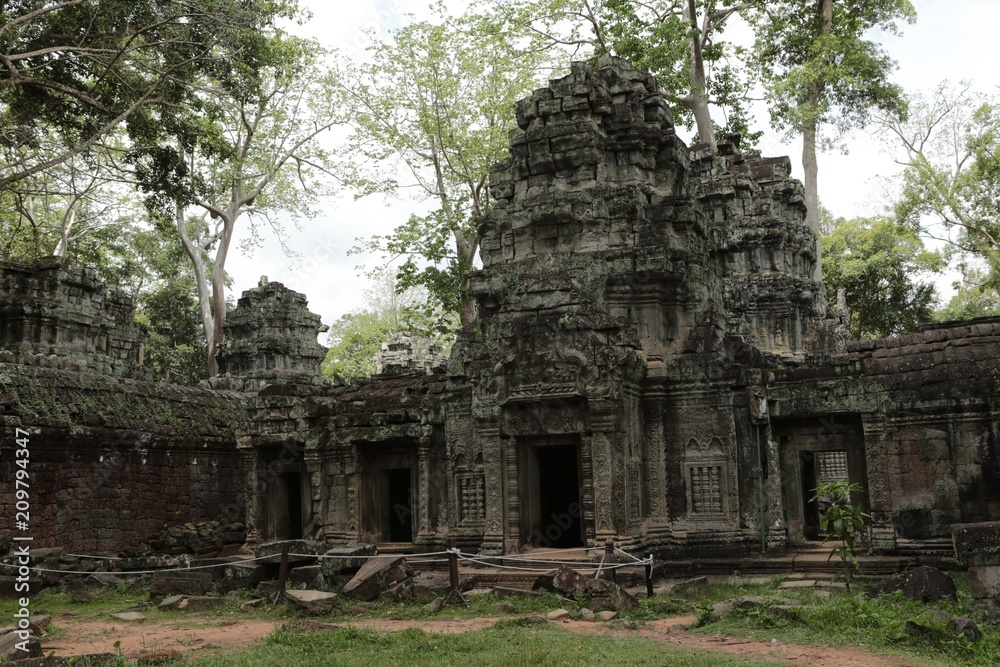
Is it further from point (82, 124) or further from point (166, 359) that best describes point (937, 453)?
point (166, 359)

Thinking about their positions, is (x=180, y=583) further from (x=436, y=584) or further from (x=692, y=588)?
(x=692, y=588)

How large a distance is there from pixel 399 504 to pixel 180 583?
17.9ft

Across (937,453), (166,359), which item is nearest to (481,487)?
(937,453)

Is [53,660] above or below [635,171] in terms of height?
below

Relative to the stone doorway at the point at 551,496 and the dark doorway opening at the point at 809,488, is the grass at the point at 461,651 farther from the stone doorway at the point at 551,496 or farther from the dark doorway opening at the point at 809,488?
the dark doorway opening at the point at 809,488

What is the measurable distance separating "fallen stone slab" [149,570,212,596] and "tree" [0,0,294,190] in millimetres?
8687

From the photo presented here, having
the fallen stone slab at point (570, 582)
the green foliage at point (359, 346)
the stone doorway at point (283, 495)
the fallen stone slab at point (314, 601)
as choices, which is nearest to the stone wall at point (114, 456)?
→ the stone doorway at point (283, 495)

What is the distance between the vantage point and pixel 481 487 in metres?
14.8

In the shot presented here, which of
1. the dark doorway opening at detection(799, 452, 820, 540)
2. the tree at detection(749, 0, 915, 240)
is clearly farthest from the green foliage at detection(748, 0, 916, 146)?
the dark doorway opening at detection(799, 452, 820, 540)

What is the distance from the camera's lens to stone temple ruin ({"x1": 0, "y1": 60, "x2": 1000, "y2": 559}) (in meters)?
12.8

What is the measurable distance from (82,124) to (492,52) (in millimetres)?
12066

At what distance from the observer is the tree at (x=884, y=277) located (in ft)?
110

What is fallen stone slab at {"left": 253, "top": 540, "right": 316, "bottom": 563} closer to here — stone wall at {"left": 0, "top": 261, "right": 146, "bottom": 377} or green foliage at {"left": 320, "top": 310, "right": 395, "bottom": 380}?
stone wall at {"left": 0, "top": 261, "right": 146, "bottom": 377}

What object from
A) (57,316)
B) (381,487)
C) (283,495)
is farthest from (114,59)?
(381,487)
